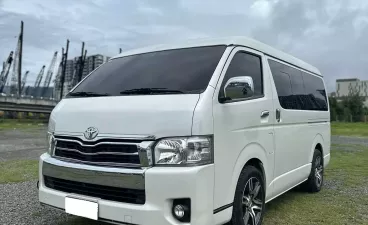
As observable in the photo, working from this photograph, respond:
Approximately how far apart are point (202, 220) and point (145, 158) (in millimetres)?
675

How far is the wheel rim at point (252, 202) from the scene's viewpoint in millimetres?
3404

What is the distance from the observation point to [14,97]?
128 ft

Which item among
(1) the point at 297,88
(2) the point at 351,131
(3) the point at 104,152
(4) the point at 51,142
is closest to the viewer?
(3) the point at 104,152

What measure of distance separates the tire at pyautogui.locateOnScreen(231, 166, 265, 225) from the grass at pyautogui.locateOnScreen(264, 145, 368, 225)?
0.67 m

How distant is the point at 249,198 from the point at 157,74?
1.59 metres

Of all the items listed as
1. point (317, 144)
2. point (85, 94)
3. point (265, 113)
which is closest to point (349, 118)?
point (317, 144)

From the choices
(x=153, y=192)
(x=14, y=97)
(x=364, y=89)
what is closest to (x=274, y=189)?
(x=153, y=192)

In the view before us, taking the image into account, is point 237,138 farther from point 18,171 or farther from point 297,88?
point 18,171

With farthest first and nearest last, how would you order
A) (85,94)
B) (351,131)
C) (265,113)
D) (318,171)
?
(351,131) → (318,171) → (265,113) → (85,94)

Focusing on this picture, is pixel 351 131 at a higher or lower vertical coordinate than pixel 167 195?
lower

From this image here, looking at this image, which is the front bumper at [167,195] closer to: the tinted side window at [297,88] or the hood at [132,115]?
the hood at [132,115]

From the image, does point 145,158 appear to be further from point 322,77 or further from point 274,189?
point 322,77

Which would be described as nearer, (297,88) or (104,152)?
(104,152)

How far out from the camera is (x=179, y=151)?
272cm
